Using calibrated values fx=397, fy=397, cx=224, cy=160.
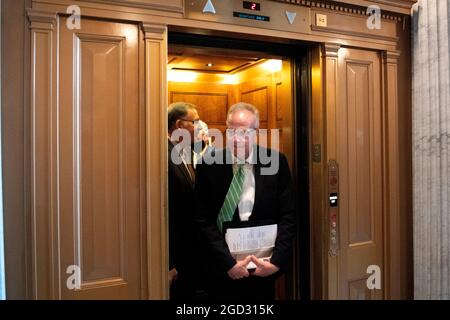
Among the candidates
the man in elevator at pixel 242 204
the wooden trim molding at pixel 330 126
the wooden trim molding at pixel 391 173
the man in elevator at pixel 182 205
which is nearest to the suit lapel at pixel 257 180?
the man in elevator at pixel 242 204

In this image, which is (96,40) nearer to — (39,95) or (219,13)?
(39,95)

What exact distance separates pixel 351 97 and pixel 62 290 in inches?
68.1

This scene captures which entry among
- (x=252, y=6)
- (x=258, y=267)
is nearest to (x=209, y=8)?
(x=252, y=6)

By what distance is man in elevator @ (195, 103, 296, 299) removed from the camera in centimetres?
178

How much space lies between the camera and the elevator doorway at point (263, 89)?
2.13m

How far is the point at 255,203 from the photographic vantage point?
1.81m

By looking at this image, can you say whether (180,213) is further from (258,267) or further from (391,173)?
(391,173)

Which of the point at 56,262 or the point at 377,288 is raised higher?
the point at 56,262

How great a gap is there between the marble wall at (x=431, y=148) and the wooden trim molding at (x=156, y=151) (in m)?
1.46

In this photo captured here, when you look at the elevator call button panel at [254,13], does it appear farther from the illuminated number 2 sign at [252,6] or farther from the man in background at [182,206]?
the man in background at [182,206]

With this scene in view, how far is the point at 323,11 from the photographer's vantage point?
2105mm

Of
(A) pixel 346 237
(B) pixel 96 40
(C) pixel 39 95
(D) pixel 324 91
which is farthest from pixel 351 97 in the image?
(C) pixel 39 95

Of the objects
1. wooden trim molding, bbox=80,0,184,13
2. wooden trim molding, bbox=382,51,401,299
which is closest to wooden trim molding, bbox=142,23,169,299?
wooden trim molding, bbox=80,0,184,13

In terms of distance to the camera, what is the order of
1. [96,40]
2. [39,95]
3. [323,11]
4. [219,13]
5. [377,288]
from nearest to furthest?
[39,95] < [96,40] < [219,13] < [323,11] < [377,288]
